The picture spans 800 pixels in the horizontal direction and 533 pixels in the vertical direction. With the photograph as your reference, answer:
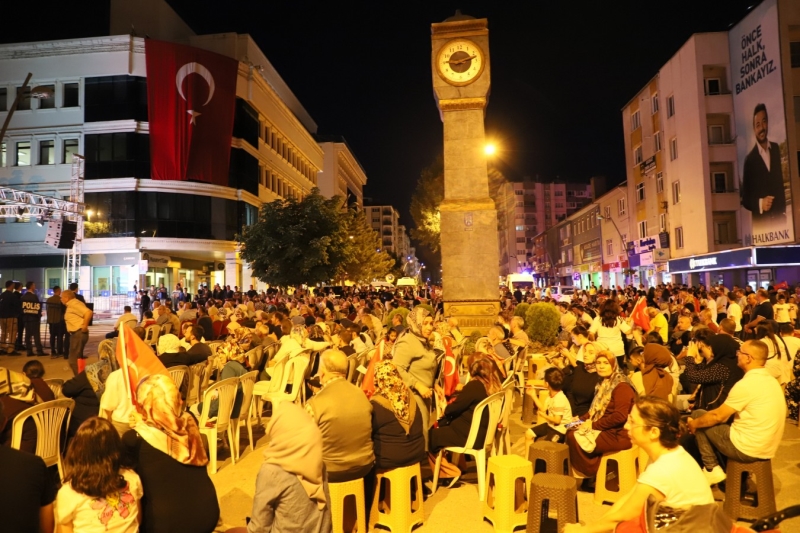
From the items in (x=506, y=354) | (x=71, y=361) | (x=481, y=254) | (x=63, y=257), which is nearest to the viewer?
(x=506, y=354)

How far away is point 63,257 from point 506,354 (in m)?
31.9

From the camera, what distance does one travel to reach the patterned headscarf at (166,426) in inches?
126

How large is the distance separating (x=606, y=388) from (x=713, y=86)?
33861 millimetres

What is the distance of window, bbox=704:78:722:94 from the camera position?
32.8m

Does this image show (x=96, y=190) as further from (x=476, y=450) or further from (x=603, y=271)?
(x=603, y=271)

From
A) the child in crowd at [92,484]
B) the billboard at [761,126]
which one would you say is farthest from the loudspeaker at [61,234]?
the billboard at [761,126]

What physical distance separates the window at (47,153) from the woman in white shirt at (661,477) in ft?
127

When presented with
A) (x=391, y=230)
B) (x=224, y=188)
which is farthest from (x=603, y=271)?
(x=391, y=230)

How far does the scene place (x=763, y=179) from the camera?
29875mm

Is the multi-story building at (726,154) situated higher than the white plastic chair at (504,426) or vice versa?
the multi-story building at (726,154)

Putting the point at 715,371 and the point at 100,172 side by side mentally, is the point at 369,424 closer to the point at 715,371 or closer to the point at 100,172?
the point at 715,371

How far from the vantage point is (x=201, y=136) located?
3403cm

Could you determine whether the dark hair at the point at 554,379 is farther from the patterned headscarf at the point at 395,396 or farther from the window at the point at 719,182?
the window at the point at 719,182

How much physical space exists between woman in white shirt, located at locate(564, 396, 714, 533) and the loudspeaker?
22.8m
